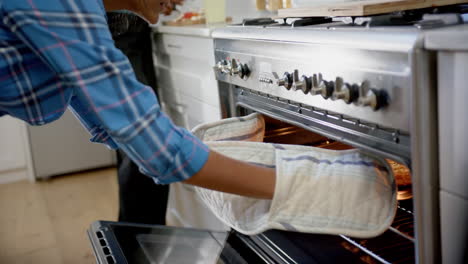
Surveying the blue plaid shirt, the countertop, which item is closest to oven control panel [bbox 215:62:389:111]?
the blue plaid shirt

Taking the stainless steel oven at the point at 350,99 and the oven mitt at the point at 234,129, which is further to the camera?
the oven mitt at the point at 234,129

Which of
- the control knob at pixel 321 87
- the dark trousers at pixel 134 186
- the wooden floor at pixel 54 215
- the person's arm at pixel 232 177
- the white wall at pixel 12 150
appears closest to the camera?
the person's arm at pixel 232 177

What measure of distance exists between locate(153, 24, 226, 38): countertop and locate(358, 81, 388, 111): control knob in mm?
688

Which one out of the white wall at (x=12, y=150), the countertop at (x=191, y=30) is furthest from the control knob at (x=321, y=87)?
the white wall at (x=12, y=150)

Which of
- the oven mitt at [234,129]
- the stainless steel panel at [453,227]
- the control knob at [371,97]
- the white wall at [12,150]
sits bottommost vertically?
the white wall at [12,150]

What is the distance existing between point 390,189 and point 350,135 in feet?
0.37

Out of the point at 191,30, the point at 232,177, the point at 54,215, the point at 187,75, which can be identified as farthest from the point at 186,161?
the point at 54,215

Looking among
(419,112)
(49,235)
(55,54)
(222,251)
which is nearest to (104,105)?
(55,54)

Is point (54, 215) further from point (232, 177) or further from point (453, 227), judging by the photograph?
point (453, 227)

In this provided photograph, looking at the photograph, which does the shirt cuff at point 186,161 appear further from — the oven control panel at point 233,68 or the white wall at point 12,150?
the white wall at point 12,150

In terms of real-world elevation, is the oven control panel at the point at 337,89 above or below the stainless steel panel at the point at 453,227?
above

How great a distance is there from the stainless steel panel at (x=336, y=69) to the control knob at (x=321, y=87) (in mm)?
10

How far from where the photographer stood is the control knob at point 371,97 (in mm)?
741

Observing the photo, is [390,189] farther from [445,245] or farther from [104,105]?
[104,105]
